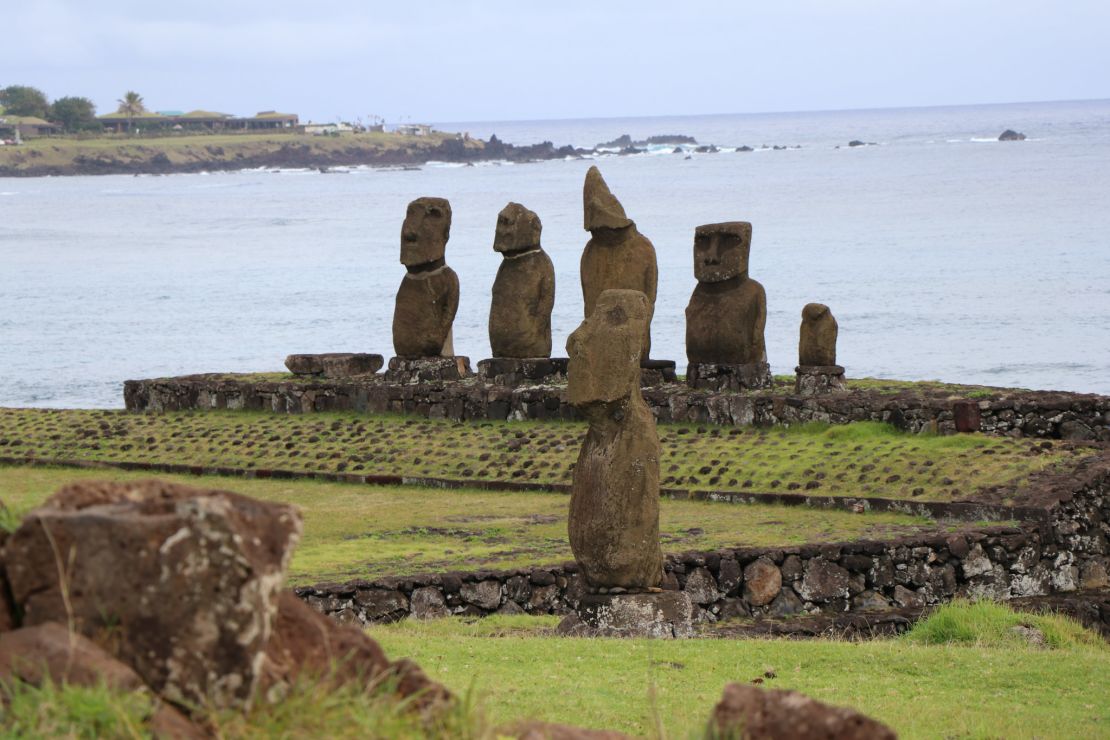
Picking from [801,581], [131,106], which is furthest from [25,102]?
[801,581]

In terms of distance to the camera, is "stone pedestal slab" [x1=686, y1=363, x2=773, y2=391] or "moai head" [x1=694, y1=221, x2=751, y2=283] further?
"stone pedestal slab" [x1=686, y1=363, x2=773, y2=391]

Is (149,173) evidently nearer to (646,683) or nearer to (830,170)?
(830,170)

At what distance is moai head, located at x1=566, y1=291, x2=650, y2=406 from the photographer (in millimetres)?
11500

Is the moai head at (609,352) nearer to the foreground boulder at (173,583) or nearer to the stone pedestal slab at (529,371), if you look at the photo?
the foreground boulder at (173,583)

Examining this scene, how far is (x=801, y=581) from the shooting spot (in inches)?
537

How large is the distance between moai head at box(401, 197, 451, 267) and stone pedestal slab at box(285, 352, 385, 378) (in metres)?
1.70

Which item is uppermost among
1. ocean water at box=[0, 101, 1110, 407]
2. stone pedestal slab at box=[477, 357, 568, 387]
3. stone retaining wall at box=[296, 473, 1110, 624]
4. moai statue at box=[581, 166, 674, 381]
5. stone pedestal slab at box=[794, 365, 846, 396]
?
moai statue at box=[581, 166, 674, 381]

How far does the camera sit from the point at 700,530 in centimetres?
1567

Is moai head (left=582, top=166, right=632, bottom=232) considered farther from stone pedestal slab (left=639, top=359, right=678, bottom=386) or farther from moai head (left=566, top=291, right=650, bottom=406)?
moai head (left=566, top=291, right=650, bottom=406)

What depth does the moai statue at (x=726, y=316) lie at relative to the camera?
20.9m

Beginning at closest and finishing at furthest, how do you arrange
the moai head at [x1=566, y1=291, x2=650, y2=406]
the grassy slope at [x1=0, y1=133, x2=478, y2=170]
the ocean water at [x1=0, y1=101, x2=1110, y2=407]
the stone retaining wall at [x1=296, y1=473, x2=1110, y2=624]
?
the moai head at [x1=566, y1=291, x2=650, y2=406] → the stone retaining wall at [x1=296, y1=473, x2=1110, y2=624] → the ocean water at [x1=0, y1=101, x2=1110, y2=407] → the grassy slope at [x1=0, y1=133, x2=478, y2=170]

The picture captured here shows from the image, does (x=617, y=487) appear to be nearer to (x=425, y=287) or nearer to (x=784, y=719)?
(x=784, y=719)

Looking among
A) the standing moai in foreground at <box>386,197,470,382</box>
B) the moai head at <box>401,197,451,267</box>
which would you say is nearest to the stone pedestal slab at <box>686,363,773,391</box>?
the standing moai in foreground at <box>386,197,470,382</box>

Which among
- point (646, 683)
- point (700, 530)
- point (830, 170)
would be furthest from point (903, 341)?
point (830, 170)
